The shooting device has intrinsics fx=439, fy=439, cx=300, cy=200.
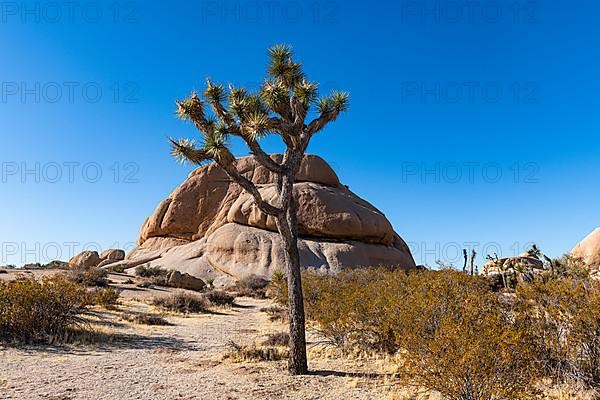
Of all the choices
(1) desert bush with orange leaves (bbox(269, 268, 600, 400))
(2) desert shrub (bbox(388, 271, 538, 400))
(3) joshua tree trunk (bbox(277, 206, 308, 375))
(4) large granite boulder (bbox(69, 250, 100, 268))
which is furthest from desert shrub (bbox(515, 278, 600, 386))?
(4) large granite boulder (bbox(69, 250, 100, 268))

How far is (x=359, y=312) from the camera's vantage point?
10.1m

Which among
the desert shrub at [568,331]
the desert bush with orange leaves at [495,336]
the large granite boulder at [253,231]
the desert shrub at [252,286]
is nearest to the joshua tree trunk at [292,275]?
the desert bush with orange leaves at [495,336]

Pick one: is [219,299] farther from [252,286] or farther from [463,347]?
[463,347]

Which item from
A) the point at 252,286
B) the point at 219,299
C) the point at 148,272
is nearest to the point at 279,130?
the point at 219,299

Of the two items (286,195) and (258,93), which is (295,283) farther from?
(258,93)

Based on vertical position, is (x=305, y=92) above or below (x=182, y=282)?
above

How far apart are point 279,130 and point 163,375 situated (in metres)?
5.33

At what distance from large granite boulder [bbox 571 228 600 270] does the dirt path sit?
3741 centimetres

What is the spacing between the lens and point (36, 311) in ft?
35.0

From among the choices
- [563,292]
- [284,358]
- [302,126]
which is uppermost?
[302,126]

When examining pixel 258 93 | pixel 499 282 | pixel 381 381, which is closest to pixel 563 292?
pixel 381 381

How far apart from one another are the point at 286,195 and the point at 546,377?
5254 millimetres

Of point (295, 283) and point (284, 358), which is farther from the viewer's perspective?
point (284, 358)

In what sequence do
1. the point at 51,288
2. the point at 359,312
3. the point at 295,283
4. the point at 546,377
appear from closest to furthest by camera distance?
the point at 546,377 → the point at 295,283 → the point at 359,312 → the point at 51,288
